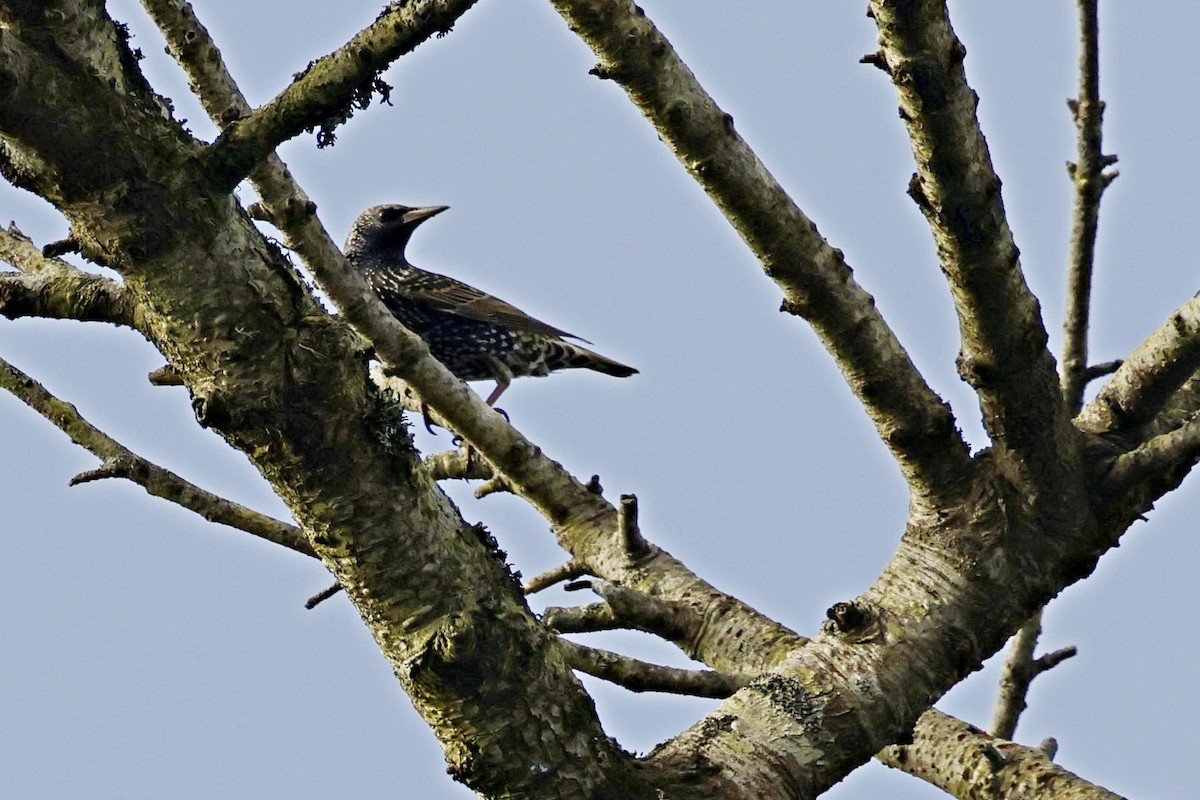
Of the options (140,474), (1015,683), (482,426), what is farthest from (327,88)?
(1015,683)

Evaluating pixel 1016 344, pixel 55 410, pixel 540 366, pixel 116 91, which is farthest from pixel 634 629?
pixel 540 366

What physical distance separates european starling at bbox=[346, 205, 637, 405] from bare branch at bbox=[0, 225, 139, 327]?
414cm

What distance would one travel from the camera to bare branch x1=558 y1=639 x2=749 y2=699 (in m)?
3.09

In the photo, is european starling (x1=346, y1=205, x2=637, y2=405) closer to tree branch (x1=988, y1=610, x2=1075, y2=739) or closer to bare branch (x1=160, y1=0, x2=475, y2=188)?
tree branch (x1=988, y1=610, x2=1075, y2=739)

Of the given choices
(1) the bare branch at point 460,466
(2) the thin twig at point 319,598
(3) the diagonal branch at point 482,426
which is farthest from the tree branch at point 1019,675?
(2) the thin twig at point 319,598

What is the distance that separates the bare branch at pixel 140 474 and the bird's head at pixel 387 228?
4893mm

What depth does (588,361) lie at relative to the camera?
8.38 metres

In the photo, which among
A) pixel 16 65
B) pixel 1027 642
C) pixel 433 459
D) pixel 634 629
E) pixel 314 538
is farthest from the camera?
pixel 433 459

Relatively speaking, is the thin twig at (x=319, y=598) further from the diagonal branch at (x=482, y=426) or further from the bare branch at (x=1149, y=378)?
the bare branch at (x=1149, y=378)

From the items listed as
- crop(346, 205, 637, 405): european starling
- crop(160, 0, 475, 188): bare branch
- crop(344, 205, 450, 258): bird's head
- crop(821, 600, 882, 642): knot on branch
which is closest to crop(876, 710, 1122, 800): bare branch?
crop(821, 600, 882, 642): knot on branch

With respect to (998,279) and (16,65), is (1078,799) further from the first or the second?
(16,65)

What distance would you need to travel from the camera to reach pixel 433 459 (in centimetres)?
537

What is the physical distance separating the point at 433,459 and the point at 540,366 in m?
2.90

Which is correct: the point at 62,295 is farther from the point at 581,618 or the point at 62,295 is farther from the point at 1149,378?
the point at 1149,378
